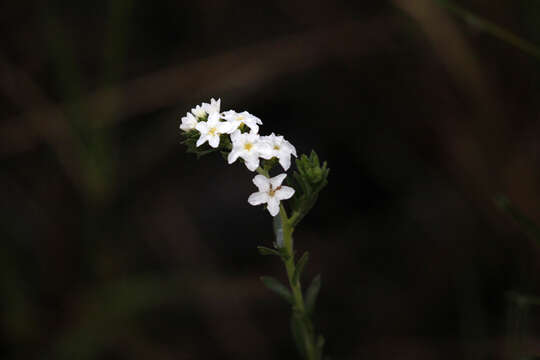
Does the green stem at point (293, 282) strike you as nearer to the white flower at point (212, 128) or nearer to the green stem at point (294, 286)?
the green stem at point (294, 286)

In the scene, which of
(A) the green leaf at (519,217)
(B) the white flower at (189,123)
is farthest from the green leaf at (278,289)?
(A) the green leaf at (519,217)

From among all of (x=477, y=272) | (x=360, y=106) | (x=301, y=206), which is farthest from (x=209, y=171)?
(x=301, y=206)

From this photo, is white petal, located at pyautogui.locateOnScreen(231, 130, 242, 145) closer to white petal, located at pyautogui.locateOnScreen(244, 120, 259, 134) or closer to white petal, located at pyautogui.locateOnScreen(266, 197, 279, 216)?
white petal, located at pyautogui.locateOnScreen(244, 120, 259, 134)

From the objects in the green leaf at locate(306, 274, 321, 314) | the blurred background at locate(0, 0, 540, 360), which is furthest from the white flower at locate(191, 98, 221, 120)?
the blurred background at locate(0, 0, 540, 360)

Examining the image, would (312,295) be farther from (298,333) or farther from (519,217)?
(519,217)

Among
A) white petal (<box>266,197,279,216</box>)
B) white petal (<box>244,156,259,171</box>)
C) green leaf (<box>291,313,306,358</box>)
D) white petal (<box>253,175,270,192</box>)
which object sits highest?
white petal (<box>244,156,259,171</box>)
